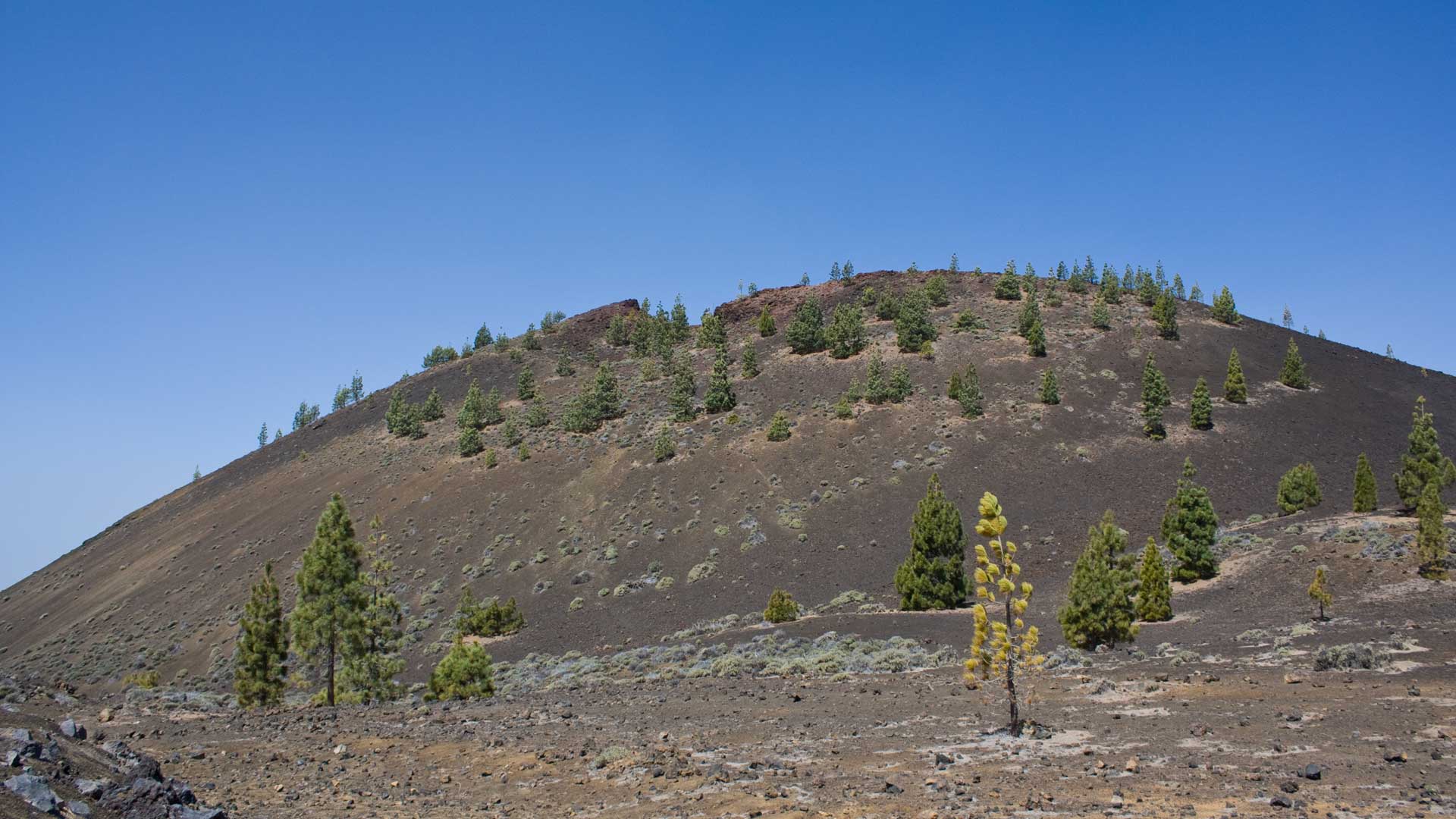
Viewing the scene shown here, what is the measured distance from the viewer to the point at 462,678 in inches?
982

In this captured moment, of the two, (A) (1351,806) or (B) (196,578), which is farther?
(B) (196,578)

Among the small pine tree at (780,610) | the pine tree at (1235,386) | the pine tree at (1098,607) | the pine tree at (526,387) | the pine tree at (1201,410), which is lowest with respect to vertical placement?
the small pine tree at (780,610)

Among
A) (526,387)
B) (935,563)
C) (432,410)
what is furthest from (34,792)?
(432,410)

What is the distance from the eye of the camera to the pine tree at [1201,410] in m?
58.7

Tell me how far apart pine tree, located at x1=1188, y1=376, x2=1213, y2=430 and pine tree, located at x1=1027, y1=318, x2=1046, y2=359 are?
564 inches

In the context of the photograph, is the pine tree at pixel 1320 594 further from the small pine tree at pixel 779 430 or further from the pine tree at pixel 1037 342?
the pine tree at pixel 1037 342

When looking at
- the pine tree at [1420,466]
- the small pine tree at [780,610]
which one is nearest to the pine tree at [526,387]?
the small pine tree at [780,610]

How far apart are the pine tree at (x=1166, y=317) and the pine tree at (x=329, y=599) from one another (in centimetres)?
7115

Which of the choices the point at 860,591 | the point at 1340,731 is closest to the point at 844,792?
the point at 1340,731

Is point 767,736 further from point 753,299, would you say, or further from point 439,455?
point 753,299

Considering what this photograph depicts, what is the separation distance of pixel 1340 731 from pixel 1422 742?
1.03m

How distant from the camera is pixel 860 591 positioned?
142ft

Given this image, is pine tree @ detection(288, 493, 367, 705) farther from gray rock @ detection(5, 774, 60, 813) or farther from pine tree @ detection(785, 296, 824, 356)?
pine tree @ detection(785, 296, 824, 356)

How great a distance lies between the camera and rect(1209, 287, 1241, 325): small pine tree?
79.7 m
